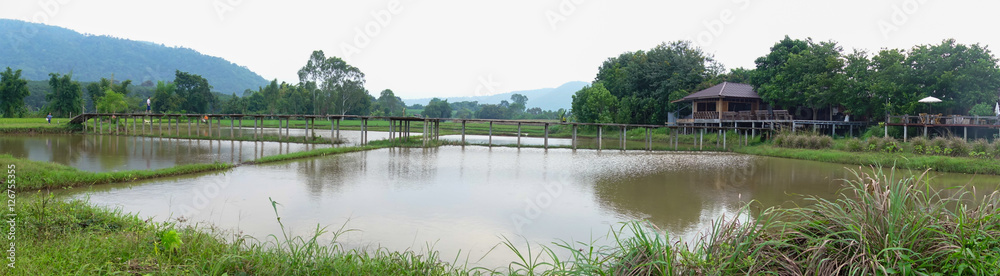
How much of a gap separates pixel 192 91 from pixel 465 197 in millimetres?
56954

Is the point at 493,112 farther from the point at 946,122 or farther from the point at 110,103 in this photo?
the point at 946,122

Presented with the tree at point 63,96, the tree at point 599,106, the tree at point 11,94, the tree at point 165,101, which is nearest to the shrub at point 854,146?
the tree at point 599,106

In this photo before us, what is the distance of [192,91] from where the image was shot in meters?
56.6

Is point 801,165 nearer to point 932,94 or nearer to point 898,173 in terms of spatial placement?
point 898,173

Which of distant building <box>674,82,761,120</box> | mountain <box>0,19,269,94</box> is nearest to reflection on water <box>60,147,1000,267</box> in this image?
distant building <box>674,82,761,120</box>

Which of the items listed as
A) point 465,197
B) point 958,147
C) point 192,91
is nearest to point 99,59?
point 192,91

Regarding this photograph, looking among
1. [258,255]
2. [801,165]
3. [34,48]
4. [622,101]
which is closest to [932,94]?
[801,165]

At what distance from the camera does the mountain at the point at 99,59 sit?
13062cm

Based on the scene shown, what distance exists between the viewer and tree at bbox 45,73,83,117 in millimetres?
40469

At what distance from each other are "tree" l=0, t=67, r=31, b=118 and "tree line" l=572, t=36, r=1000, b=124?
43991 mm

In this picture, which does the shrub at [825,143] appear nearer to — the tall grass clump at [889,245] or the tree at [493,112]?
the tall grass clump at [889,245]

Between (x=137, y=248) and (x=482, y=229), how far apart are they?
429 cm

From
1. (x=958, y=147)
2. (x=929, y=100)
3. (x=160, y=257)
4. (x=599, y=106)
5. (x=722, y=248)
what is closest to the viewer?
(x=722, y=248)

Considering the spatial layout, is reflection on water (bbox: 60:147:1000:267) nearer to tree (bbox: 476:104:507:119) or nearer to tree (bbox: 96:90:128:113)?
tree (bbox: 96:90:128:113)
